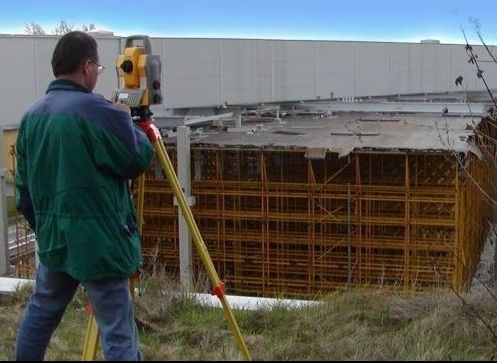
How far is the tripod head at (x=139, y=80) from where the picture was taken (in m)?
3.48

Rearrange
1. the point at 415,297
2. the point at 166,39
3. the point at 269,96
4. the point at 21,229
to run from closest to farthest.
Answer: the point at 415,297 → the point at 21,229 → the point at 166,39 → the point at 269,96

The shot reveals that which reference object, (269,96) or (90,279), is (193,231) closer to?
(90,279)

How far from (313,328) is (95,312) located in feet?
5.99

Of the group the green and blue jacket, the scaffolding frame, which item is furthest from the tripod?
the scaffolding frame

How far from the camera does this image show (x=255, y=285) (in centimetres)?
1459

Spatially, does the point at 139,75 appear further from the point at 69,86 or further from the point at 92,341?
the point at 92,341

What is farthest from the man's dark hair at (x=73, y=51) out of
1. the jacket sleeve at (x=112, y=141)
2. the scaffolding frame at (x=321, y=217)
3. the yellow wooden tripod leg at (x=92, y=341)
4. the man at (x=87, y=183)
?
the scaffolding frame at (x=321, y=217)

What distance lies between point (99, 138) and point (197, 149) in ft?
37.2

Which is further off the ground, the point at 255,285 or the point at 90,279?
the point at 90,279

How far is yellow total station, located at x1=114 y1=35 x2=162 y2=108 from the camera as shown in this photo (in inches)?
138

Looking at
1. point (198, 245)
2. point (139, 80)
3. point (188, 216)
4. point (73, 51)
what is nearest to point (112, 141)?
point (73, 51)

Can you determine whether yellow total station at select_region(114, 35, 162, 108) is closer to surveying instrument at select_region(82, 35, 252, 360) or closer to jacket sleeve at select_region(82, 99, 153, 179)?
surveying instrument at select_region(82, 35, 252, 360)

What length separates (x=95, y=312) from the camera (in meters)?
3.12

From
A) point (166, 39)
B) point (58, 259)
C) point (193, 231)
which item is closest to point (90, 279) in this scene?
point (58, 259)
